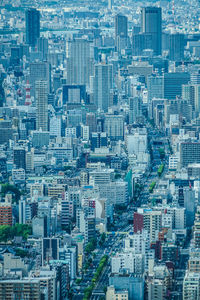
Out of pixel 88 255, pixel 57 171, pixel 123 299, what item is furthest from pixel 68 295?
pixel 57 171

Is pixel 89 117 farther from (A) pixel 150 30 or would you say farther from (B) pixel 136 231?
(A) pixel 150 30

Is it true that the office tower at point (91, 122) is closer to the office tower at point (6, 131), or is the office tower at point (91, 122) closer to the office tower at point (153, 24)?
the office tower at point (6, 131)

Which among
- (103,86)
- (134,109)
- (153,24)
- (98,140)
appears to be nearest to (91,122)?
(98,140)

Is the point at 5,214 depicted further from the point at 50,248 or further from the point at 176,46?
the point at 176,46

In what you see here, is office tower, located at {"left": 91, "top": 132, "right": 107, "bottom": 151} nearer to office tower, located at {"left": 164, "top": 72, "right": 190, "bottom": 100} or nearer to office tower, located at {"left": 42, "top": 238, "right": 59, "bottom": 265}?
office tower, located at {"left": 164, "top": 72, "right": 190, "bottom": 100}

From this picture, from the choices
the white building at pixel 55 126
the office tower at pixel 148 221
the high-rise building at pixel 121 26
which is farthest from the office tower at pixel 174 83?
the office tower at pixel 148 221

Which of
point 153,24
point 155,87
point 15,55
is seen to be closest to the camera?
point 155,87
